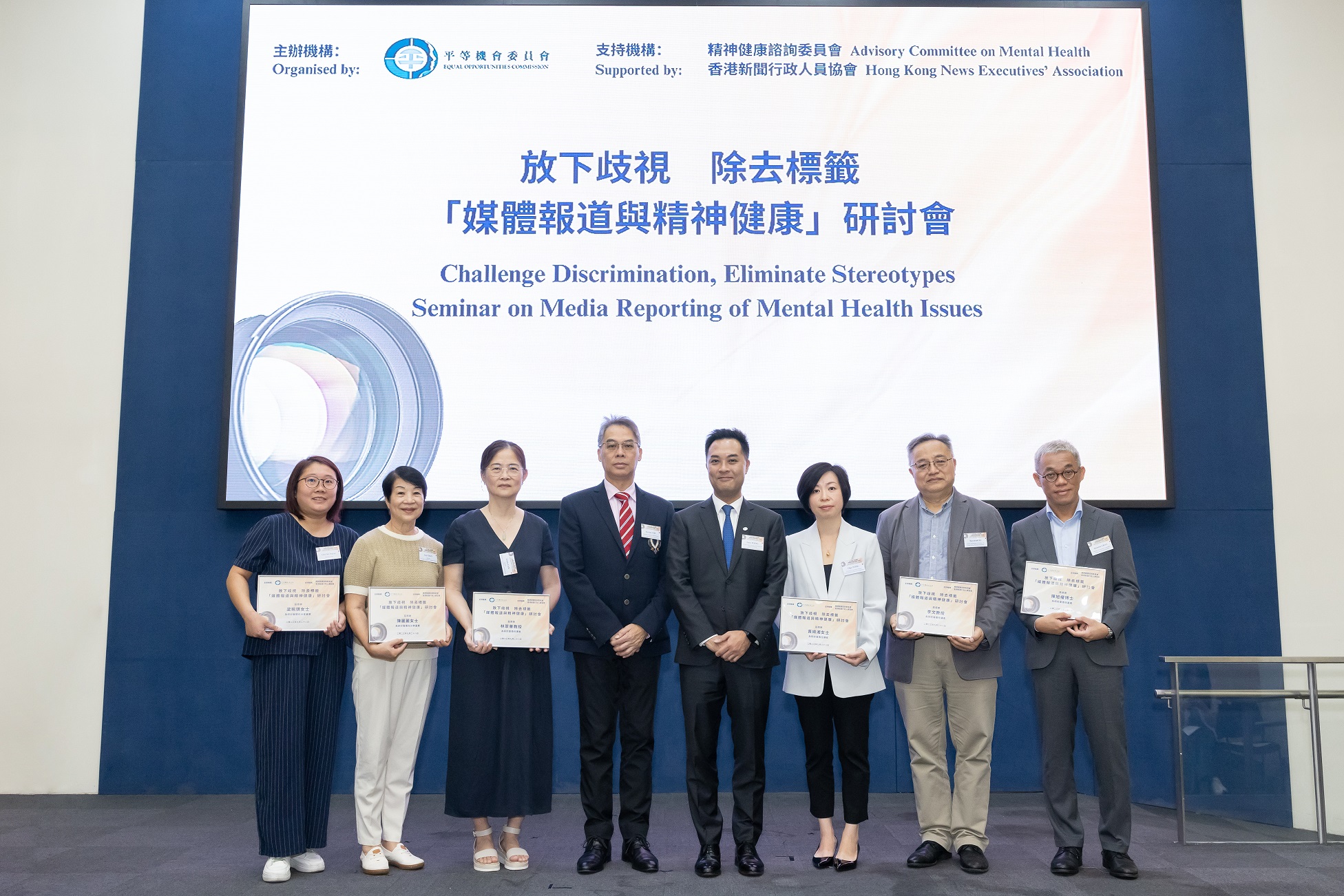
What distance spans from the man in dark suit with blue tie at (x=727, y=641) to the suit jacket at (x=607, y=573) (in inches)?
3.4

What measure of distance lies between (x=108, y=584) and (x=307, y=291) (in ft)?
5.92

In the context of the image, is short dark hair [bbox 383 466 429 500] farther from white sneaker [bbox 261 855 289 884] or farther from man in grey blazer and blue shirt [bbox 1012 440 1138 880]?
man in grey blazer and blue shirt [bbox 1012 440 1138 880]

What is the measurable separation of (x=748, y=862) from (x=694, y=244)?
9.51 feet

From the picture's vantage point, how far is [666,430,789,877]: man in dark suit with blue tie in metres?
3.12

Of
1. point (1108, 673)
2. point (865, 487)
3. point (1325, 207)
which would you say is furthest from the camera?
point (1325, 207)

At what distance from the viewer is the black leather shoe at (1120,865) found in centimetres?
309

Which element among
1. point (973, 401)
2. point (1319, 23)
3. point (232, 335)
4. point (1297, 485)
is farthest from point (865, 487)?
point (1319, 23)

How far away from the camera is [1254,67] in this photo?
16.1 ft

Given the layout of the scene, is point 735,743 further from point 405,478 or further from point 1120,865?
point 405,478

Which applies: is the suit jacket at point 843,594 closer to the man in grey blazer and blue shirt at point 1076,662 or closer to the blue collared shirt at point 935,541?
the blue collared shirt at point 935,541

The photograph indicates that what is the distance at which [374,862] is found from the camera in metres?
3.13

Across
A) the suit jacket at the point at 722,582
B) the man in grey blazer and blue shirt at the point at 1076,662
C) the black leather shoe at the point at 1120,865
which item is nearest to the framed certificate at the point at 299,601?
the suit jacket at the point at 722,582

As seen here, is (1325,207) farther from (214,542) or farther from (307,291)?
(214,542)

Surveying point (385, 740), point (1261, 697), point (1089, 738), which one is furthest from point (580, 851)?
point (1261, 697)
